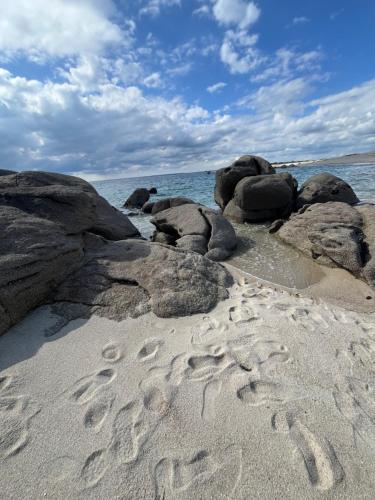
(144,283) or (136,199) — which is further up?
(144,283)

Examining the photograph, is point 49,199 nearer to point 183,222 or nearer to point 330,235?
point 183,222

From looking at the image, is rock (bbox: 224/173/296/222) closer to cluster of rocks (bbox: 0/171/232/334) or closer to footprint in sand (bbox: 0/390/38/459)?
cluster of rocks (bbox: 0/171/232/334)

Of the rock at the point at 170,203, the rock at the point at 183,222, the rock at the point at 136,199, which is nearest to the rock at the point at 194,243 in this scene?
the rock at the point at 183,222

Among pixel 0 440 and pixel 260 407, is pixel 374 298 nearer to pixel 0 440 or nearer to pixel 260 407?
pixel 260 407

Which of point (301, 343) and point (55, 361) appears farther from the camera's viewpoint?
point (301, 343)

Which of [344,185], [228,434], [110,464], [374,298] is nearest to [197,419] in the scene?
[228,434]

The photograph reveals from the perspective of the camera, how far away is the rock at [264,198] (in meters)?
9.86

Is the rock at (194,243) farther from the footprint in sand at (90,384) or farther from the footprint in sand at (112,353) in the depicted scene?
the footprint in sand at (90,384)

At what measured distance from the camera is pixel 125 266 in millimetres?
4113

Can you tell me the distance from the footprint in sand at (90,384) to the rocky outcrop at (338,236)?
4419 millimetres

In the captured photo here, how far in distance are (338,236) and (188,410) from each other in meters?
4.97

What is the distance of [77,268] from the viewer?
4.01 meters

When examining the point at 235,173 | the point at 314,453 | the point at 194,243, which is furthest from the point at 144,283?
the point at 235,173

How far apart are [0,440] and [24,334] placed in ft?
4.18
